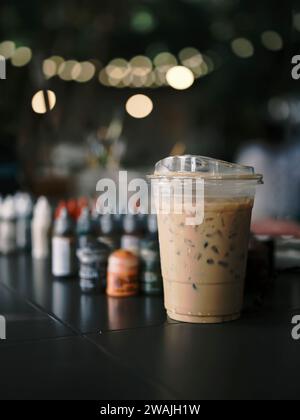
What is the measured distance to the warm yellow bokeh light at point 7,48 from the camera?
9.85 ft

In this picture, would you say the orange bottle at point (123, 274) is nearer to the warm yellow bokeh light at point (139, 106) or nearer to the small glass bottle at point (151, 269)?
the small glass bottle at point (151, 269)

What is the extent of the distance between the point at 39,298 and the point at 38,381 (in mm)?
481

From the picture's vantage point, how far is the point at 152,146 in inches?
145

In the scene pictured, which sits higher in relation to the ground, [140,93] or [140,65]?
[140,65]

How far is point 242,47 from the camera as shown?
3.20m

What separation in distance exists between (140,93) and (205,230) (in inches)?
106

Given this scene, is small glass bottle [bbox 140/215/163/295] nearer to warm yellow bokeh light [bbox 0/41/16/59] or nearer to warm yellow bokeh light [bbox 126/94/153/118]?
warm yellow bokeh light [bbox 0/41/16/59]

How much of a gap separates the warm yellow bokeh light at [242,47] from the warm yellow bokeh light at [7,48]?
118 centimetres

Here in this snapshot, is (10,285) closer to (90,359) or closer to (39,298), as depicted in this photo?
(39,298)

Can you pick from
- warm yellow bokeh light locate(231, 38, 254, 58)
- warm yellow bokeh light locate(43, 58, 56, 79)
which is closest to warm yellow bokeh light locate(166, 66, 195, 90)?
warm yellow bokeh light locate(231, 38, 254, 58)

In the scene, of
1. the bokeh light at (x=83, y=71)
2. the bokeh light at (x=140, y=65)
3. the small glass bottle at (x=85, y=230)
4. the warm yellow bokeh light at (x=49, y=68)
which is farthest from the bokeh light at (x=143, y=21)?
the small glass bottle at (x=85, y=230)

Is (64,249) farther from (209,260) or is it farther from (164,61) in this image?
(164,61)

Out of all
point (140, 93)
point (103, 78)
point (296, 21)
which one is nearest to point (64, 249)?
point (296, 21)

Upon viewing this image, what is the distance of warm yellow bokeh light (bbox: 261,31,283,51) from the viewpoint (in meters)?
2.86
